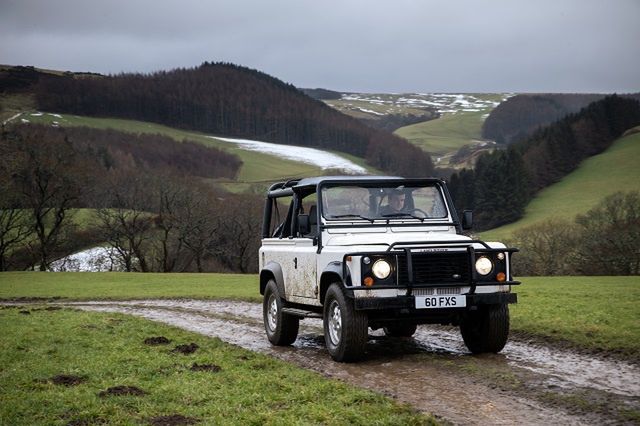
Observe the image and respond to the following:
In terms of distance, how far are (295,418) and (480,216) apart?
96942mm

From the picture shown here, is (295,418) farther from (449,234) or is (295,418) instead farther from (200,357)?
(449,234)

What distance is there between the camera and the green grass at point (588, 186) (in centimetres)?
9119

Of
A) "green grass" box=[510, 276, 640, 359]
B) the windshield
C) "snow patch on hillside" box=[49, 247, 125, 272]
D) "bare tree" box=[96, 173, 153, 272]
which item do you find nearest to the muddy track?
"green grass" box=[510, 276, 640, 359]

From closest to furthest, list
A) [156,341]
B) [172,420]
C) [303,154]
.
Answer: [172,420] → [156,341] → [303,154]

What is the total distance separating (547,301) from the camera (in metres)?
19.7

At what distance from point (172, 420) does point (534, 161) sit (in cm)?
10769

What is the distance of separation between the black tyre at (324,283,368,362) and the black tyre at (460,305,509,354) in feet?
6.26

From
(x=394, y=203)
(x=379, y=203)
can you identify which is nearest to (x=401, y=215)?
(x=394, y=203)

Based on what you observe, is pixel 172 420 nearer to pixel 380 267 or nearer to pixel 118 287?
pixel 380 267

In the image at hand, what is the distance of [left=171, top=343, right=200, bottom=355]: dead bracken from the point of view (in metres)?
11.6

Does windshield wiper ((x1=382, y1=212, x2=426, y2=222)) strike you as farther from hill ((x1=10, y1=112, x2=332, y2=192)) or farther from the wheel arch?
hill ((x1=10, y1=112, x2=332, y2=192))

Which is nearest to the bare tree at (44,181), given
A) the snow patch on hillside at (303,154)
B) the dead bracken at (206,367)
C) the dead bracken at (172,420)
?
the dead bracken at (206,367)

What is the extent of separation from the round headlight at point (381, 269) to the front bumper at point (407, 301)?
0.33 m

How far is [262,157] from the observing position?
15850cm
